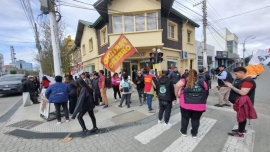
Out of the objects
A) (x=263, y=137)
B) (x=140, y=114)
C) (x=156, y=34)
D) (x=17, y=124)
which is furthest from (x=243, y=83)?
(x=156, y=34)

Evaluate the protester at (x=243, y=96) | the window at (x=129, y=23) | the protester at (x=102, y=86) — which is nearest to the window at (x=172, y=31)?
the window at (x=129, y=23)

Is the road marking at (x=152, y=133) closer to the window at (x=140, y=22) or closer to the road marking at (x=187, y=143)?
the road marking at (x=187, y=143)

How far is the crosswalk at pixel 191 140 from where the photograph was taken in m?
3.45

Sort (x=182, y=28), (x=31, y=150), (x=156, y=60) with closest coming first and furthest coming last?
(x=31, y=150), (x=156, y=60), (x=182, y=28)

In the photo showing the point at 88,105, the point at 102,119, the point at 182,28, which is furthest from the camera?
the point at 182,28

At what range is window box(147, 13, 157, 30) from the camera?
12133mm

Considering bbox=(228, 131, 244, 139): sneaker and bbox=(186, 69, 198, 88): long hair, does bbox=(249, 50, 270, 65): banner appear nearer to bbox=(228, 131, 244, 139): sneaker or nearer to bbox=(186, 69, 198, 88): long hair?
bbox=(228, 131, 244, 139): sneaker

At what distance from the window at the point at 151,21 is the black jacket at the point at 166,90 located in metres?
8.52

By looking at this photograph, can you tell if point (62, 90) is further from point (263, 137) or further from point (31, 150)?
point (263, 137)

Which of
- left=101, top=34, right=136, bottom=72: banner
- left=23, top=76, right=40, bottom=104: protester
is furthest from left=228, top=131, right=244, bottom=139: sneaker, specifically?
left=23, top=76, right=40, bottom=104: protester

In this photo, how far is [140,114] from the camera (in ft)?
19.5

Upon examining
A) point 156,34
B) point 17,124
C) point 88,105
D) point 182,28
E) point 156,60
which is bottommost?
point 17,124

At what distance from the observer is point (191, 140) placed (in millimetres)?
3824

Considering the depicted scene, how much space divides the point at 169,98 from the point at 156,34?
27.3 feet
